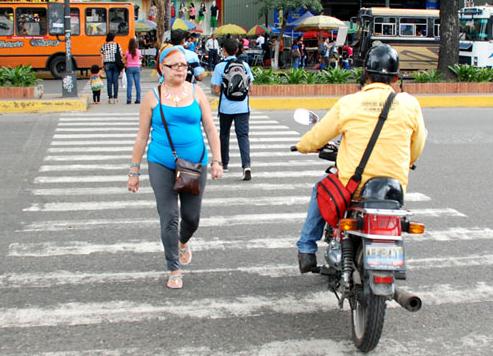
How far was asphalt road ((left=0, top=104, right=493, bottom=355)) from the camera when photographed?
14.2ft

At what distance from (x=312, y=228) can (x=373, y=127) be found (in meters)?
0.97

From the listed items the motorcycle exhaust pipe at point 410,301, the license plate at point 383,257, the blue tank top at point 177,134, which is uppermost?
the blue tank top at point 177,134

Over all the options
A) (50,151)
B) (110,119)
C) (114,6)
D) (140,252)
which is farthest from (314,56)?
(140,252)

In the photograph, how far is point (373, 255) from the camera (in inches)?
151

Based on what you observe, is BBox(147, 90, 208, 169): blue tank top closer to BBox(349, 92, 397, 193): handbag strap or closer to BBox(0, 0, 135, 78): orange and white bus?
BBox(349, 92, 397, 193): handbag strap

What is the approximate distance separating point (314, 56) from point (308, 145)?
110ft

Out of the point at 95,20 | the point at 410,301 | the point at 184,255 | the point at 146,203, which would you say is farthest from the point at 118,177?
the point at 95,20

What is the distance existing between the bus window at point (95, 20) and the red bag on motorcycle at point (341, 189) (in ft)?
78.5

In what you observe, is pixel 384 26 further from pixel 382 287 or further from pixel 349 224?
pixel 382 287

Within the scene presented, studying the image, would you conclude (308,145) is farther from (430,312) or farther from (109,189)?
(109,189)

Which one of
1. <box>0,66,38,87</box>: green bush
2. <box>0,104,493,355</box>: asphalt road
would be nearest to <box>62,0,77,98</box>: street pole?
<box>0,66,38,87</box>: green bush

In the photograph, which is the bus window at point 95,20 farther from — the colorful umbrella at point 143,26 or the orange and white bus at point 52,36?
the colorful umbrella at point 143,26

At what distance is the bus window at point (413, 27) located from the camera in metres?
29.9

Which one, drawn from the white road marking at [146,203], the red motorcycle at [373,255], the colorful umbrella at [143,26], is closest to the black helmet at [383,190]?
the red motorcycle at [373,255]
